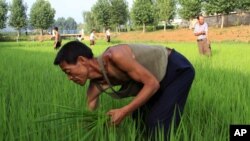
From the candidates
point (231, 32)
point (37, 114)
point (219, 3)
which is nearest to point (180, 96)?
point (37, 114)

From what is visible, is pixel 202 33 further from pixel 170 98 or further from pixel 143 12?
pixel 143 12

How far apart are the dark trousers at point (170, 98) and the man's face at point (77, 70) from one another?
0.50 metres

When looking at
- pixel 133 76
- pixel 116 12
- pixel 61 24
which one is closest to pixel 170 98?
pixel 133 76

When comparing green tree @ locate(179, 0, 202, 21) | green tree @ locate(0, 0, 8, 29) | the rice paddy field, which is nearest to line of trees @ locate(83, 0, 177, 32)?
Answer: green tree @ locate(179, 0, 202, 21)

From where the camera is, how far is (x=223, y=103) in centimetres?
273

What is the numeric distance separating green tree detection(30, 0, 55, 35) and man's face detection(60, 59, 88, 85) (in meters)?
41.5

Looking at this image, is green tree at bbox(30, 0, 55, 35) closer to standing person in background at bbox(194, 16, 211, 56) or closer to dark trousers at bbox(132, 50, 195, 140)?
standing person in background at bbox(194, 16, 211, 56)

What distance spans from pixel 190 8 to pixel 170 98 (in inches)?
1304

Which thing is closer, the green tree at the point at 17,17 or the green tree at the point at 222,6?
the green tree at the point at 222,6

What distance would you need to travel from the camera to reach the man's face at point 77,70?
1835 millimetres

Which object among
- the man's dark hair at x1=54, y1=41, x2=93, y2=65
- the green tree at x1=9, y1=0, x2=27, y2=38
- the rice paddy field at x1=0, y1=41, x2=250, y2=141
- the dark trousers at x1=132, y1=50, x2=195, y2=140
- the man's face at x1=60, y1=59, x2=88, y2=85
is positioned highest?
the green tree at x1=9, y1=0, x2=27, y2=38

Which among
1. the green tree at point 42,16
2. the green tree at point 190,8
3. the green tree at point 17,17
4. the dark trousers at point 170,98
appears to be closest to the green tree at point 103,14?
the green tree at point 42,16

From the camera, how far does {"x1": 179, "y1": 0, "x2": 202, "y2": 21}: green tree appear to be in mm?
33844

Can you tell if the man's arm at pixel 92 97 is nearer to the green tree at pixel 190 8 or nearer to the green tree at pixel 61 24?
the green tree at pixel 190 8
